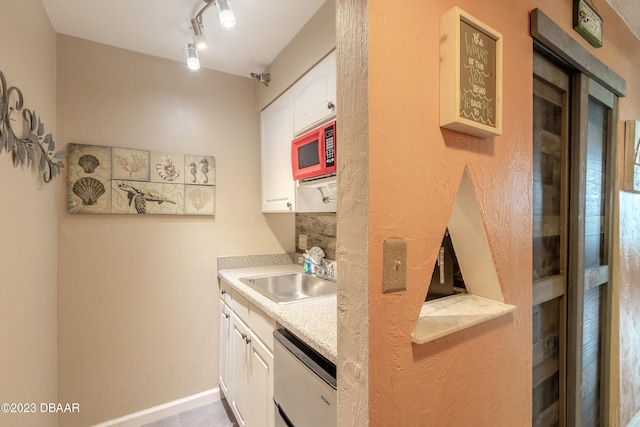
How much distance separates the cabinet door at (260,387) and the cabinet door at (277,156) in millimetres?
893

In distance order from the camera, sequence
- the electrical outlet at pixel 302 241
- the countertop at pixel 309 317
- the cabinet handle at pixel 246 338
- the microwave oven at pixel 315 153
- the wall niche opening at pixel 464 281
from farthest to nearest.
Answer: the electrical outlet at pixel 302 241
the cabinet handle at pixel 246 338
the microwave oven at pixel 315 153
the countertop at pixel 309 317
the wall niche opening at pixel 464 281

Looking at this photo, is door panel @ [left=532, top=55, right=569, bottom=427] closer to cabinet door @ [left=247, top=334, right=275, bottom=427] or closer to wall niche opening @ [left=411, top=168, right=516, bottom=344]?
wall niche opening @ [left=411, top=168, right=516, bottom=344]

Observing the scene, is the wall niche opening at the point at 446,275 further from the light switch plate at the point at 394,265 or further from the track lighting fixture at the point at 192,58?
the track lighting fixture at the point at 192,58

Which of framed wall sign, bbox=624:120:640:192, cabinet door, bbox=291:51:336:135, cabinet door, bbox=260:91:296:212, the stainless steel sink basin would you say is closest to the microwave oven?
cabinet door, bbox=291:51:336:135

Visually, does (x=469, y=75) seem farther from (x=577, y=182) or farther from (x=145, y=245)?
(x=145, y=245)

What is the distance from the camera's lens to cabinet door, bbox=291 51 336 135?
4.90 feet

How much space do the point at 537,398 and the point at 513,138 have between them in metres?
1.13

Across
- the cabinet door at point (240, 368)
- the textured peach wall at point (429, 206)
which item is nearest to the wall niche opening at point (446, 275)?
the textured peach wall at point (429, 206)

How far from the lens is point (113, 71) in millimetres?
1889

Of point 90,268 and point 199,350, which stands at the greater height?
point 90,268

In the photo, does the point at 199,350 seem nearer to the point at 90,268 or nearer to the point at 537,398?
the point at 90,268

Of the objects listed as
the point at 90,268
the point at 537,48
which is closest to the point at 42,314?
the point at 90,268

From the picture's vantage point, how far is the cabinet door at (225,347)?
1926 millimetres

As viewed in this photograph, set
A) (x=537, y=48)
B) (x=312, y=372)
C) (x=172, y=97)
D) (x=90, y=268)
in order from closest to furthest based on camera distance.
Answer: (x=312, y=372)
(x=537, y=48)
(x=90, y=268)
(x=172, y=97)
